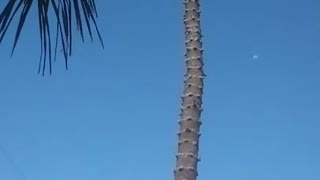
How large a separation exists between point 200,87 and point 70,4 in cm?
165

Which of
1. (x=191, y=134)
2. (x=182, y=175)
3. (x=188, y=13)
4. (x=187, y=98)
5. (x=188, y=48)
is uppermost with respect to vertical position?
(x=188, y=13)

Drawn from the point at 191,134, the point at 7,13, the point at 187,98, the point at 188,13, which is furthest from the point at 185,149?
the point at 7,13

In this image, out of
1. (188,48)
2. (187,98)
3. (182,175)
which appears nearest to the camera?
(182,175)

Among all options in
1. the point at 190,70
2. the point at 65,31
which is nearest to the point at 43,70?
the point at 65,31

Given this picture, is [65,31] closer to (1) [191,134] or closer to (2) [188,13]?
(2) [188,13]

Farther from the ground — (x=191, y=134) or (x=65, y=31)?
(x=65, y=31)

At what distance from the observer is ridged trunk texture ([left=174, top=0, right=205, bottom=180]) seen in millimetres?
5336

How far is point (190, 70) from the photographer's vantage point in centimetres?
584

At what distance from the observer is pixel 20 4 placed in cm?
582

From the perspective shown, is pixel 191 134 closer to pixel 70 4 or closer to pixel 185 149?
pixel 185 149

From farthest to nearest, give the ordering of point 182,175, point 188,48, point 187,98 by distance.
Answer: point 188,48
point 187,98
point 182,175

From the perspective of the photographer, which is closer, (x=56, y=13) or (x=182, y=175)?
(x=182, y=175)

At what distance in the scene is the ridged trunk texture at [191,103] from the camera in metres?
5.34

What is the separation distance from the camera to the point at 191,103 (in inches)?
220
